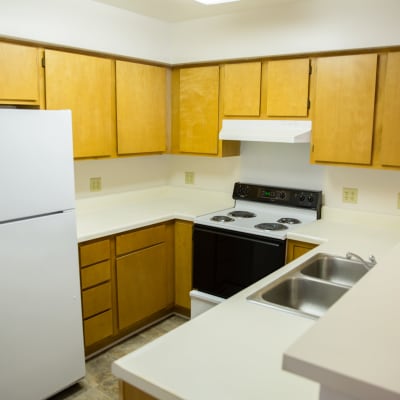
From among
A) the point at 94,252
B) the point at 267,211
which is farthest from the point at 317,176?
the point at 94,252

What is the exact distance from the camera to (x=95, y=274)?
9.09ft

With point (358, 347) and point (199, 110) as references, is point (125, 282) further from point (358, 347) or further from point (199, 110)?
point (358, 347)

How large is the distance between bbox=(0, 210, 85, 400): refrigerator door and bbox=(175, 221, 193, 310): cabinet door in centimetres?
103

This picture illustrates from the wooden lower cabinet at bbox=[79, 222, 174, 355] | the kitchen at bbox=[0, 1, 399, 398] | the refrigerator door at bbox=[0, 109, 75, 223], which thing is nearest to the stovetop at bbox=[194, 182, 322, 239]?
the kitchen at bbox=[0, 1, 399, 398]

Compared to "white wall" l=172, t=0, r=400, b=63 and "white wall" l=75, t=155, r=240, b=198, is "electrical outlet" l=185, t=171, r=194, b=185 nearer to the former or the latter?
"white wall" l=75, t=155, r=240, b=198

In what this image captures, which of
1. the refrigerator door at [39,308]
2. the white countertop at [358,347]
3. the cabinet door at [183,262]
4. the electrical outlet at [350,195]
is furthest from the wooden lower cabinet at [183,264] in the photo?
the white countertop at [358,347]

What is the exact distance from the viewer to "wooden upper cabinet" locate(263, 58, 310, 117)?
9.53 ft

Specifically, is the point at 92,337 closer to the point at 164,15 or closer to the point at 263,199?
the point at 263,199

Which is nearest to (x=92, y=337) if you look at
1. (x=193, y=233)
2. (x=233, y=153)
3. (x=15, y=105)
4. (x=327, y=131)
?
(x=193, y=233)

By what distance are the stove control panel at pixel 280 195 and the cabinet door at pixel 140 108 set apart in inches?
30.1

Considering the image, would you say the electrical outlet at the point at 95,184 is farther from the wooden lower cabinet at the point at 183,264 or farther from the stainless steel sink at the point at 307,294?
the stainless steel sink at the point at 307,294

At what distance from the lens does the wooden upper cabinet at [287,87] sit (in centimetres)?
290

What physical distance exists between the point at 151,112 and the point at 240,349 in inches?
99.5

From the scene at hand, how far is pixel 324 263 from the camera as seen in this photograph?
2229mm
